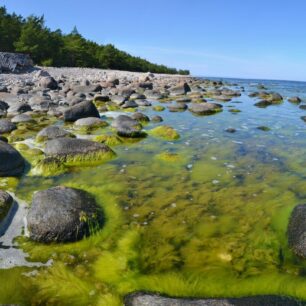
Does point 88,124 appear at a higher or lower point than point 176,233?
higher

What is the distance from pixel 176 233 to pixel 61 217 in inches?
59.6

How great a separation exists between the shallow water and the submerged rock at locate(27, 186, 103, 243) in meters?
0.15

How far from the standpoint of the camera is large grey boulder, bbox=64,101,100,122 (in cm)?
1204

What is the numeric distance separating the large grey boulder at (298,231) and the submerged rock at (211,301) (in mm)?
1100

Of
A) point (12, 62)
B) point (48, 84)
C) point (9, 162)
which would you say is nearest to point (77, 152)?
point (9, 162)

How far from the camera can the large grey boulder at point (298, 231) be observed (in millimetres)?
4078

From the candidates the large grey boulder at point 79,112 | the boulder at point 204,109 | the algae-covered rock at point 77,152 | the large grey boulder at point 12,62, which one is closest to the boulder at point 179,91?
the boulder at point 204,109

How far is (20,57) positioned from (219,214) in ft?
103

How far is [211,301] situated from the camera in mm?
3096

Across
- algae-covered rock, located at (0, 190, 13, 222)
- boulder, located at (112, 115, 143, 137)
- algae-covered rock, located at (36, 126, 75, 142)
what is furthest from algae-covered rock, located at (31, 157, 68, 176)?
boulder, located at (112, 115, 143, 137)

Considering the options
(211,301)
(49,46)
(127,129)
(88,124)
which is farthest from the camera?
(49,46)

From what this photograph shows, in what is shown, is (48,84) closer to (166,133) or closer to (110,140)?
(166,133)

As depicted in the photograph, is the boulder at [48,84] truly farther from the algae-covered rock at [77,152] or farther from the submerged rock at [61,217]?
the submerged rock at [61,217]

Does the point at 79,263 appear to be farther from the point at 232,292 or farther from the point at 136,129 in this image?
the point at 136,129
